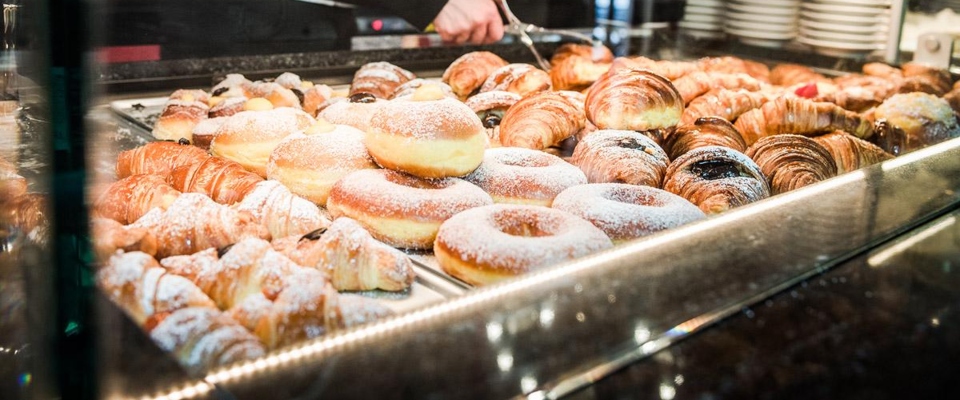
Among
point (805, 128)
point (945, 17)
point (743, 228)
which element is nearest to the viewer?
point (743, 228)

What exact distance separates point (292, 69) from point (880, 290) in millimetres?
2361

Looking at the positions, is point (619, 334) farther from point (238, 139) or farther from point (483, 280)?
point (238, 139)

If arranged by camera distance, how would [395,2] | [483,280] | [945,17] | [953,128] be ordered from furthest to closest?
[945,17] → [395,2] → [953,128] → [483,280]

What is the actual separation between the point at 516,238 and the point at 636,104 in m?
0.89

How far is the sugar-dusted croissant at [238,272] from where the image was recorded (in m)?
1.15

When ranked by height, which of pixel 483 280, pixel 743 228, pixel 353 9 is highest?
pixel 353 9

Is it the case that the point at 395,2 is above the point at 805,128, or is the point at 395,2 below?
above

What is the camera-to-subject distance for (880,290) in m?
1.06

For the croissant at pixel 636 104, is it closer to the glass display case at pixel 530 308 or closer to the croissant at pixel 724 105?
the croissant at pixel 724 105

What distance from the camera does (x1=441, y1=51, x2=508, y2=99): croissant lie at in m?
2.84

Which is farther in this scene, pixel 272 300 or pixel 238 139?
pixel 238 139

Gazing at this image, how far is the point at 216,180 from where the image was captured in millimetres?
1665

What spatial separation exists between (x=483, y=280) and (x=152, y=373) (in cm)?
59

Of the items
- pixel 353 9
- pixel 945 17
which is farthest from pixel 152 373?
pixel 945 17
